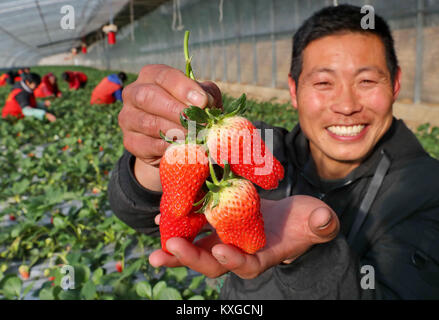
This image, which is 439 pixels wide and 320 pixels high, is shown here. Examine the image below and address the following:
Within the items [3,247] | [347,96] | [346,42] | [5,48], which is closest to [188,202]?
[347,96]

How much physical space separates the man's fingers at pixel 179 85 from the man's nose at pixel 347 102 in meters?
0.79

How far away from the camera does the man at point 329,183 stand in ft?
2.81

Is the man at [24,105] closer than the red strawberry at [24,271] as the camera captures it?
No

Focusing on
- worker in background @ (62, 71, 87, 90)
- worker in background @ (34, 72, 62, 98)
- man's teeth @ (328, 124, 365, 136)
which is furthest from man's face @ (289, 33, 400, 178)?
worker in background @ (62, 71, 87, 90)

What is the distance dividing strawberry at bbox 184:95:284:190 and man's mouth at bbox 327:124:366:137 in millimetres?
781

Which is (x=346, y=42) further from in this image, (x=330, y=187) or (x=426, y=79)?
(x=426, y=79)

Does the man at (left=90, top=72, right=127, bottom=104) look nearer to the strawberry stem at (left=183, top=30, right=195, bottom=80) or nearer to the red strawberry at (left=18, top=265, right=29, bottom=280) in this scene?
the red strawberry at (left=18, top=265, right=29, bottom=280)

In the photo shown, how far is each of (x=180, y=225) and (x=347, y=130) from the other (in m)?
0.91

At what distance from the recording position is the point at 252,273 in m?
0.82

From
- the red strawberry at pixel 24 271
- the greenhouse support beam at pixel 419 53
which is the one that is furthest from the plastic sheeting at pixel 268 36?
the red strawberry at pixel 24 271

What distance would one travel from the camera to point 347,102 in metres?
1.41

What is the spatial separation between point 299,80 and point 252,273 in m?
1.02

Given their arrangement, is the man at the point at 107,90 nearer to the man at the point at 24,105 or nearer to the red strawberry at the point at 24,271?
the man at the point at 24,105

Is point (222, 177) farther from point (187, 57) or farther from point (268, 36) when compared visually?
point (268, 36)
